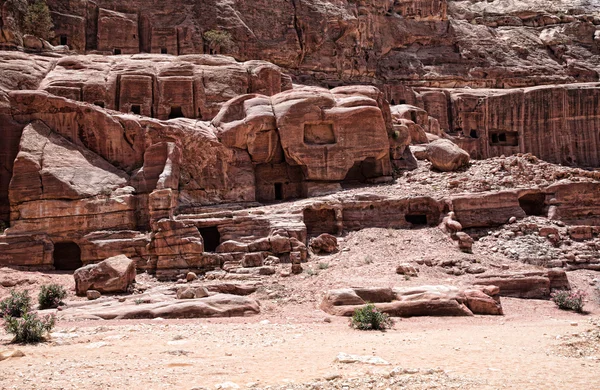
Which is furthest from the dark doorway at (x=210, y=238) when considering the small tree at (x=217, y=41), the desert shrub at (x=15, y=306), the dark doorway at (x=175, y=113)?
the small tree at (x=217, y=41)

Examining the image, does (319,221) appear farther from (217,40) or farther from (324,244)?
(217,40)

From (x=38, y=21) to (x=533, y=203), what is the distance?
39.1 m

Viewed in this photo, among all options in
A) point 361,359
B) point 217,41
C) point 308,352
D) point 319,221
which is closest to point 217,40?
point 217,41

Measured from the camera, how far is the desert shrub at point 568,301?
16.7 metres

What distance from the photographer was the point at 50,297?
16.3 m

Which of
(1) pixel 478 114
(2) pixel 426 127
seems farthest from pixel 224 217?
(1) pixel 478 114

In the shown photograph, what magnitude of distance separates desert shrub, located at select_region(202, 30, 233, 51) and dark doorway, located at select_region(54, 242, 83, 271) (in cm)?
2903

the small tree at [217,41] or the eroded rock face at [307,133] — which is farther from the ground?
the small tree at [217,41]

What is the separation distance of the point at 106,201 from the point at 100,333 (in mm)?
10751

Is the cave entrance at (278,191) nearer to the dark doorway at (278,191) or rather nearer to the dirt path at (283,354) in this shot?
the dark doorway at (278,191)

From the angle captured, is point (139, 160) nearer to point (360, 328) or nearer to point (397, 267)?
point (397, 267)

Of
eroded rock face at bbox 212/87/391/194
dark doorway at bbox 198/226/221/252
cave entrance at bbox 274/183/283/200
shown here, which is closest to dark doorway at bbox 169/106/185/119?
eroded rock face at bbox 212/87/391/194

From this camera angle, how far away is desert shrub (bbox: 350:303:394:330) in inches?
511

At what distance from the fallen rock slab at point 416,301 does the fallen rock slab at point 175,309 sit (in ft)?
8.19
